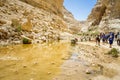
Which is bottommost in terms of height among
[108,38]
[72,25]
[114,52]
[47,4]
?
[114,52]

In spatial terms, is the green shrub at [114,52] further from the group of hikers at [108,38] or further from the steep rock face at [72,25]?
the steep rock face at [72,25]

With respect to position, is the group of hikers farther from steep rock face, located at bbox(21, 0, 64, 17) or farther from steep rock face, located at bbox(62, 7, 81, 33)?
steep rock face, located at bbox(62, 7, 81, 33)

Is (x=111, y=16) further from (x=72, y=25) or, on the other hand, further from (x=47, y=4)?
(x=72, y=25)

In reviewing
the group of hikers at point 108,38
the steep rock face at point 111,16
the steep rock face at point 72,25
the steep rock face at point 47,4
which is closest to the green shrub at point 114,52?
the group of hikers at point 108,38

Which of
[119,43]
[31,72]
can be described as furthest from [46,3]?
[31,72]

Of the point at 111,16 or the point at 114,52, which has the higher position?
the point at 111,16

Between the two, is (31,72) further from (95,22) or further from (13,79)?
(95,22)

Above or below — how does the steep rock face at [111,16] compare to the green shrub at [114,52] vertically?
above

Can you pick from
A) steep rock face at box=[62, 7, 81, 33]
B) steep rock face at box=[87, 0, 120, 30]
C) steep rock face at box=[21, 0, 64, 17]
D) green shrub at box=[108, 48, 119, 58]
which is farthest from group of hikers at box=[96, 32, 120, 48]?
steep rock face at box=[62, 7, 81, 33]

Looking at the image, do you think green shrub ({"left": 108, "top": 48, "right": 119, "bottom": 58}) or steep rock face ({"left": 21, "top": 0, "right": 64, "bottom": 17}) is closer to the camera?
green shrub ({"left": 108, "top": 48, "right": 119, "bottom": 58})

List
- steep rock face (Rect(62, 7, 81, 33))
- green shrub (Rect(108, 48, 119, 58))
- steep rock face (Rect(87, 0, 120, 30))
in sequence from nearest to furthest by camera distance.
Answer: green shrub (Rect(108, 48, 119, 58)) < steep rock face (Rect(87, 0, 120, 30)) < steep rock face (Rect(62, 7, 81, 33))

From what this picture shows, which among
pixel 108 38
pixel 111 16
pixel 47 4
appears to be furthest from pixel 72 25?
pixel 108 38

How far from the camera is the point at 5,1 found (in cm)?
A: 3212

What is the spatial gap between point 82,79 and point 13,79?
2660mm
